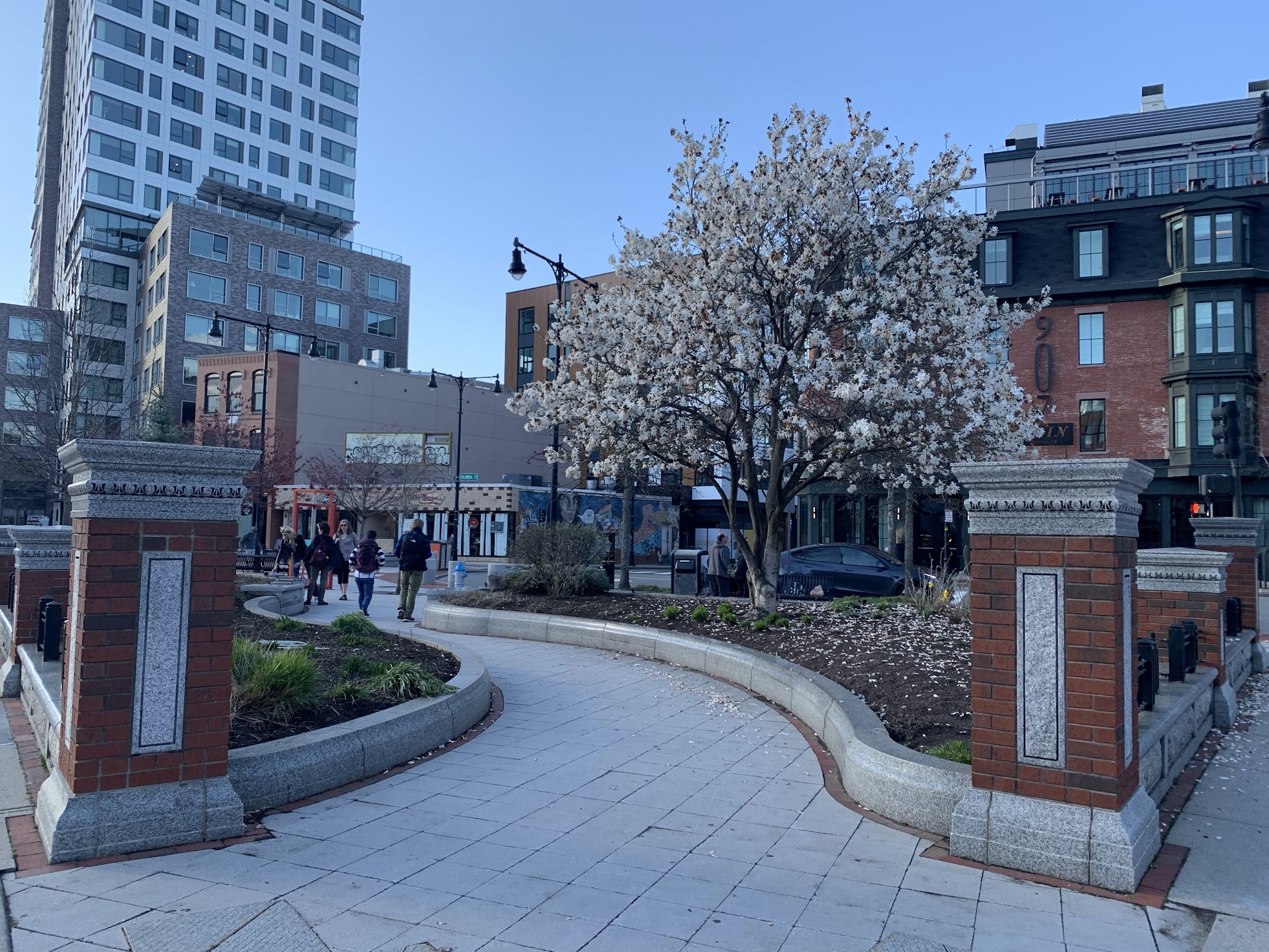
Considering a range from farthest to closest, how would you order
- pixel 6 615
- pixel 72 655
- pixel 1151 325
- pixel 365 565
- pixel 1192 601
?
pixel 1151 325, pixel 365 565, pixel 6 615, pixel 1192 601, pixel 72 655

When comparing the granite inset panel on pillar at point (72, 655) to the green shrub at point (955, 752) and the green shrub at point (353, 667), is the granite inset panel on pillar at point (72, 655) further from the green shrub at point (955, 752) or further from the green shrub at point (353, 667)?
the green shrub at point (955, 752)

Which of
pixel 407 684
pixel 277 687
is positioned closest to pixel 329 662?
pixel 407 684

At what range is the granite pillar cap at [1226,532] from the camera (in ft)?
36.9

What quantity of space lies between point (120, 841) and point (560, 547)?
10.6 metres

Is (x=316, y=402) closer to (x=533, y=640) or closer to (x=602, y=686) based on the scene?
(x=533, y=640)

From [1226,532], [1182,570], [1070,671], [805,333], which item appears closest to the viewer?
[1070,671]

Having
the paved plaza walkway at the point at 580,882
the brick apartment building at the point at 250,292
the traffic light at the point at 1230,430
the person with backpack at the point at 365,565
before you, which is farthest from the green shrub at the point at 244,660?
the brick apartment building at the point at 250,292

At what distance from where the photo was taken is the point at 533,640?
13.7m

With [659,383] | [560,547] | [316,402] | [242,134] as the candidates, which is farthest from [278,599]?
[242,134]

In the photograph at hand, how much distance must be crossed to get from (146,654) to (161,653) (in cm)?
7

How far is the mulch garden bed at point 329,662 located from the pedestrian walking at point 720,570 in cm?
774

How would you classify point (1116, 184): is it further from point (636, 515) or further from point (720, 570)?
point (720, 570)

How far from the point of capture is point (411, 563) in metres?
15.3

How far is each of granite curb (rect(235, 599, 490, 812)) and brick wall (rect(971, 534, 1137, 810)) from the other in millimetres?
4013
